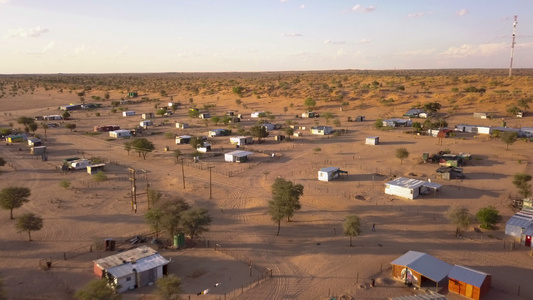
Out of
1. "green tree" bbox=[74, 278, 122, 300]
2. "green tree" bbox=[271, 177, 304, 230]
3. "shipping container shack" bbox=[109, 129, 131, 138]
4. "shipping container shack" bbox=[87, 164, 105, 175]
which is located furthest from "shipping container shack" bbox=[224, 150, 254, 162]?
"green tree" bbox=[74, 278, 122, 300]

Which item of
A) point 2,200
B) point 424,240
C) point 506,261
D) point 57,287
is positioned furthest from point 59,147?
point 506,261

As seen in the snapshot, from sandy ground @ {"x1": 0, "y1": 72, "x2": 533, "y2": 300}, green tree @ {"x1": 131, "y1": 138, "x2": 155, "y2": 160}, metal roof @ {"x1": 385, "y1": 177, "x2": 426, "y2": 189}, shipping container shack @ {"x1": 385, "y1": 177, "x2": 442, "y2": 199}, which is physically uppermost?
green tree @ {"x1": 131, "y1": 138, "x2": 155, "y2": 160}

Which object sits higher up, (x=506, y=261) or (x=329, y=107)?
(x=329, y=107)

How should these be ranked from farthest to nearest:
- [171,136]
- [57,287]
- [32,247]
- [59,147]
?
[171,136] → [59,147] → [32,247] → [57,287]

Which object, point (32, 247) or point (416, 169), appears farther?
point (416, 169)

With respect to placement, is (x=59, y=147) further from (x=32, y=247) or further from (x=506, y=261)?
(x=506, y=261)

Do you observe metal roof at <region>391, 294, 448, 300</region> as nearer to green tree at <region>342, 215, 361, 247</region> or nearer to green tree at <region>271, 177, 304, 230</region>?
green tree at <region>342, 215, 361, 247</region>

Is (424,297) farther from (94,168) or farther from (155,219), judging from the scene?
(94,168)

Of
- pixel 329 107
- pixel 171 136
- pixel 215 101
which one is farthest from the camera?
pixel 215 101
